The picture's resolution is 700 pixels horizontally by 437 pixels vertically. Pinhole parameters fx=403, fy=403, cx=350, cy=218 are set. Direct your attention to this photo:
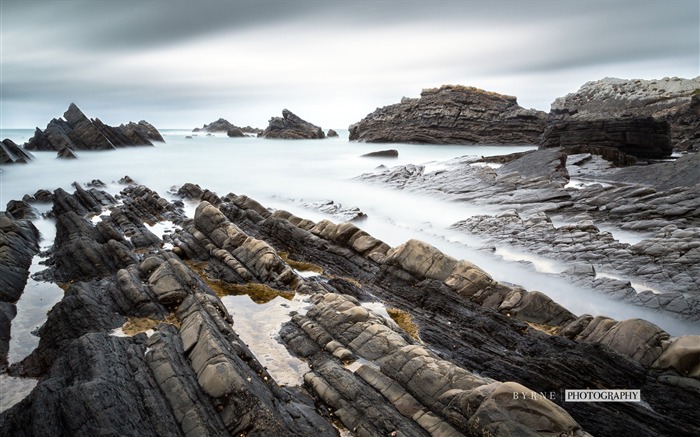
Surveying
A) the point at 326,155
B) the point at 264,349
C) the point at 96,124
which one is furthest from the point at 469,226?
the point at 96,124

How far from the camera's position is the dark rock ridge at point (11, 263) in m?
11.4

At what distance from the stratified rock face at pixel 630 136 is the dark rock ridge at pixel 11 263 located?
4060cm

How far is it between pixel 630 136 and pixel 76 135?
77757 millimetres

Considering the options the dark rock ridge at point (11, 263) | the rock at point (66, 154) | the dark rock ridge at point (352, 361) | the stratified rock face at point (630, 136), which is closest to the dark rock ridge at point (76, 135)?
the rock at point (66, 154)

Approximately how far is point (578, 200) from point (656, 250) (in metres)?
8.07

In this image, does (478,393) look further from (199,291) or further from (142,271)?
(142,271)

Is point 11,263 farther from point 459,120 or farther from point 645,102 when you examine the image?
point 645,102

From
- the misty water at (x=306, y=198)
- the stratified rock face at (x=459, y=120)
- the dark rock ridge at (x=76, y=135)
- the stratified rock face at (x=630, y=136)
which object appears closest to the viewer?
the misty water at (x=306, y=198)

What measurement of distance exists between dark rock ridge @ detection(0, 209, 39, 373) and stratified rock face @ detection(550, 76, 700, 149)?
187ft

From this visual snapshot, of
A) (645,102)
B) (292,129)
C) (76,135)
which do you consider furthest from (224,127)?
(645,102)

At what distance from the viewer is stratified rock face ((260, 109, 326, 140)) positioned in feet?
363

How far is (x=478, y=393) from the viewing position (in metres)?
7.08

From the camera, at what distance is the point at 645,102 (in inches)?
2746

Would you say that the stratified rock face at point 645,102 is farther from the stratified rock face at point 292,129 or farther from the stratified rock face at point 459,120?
the stratified rock face at point 292,129
